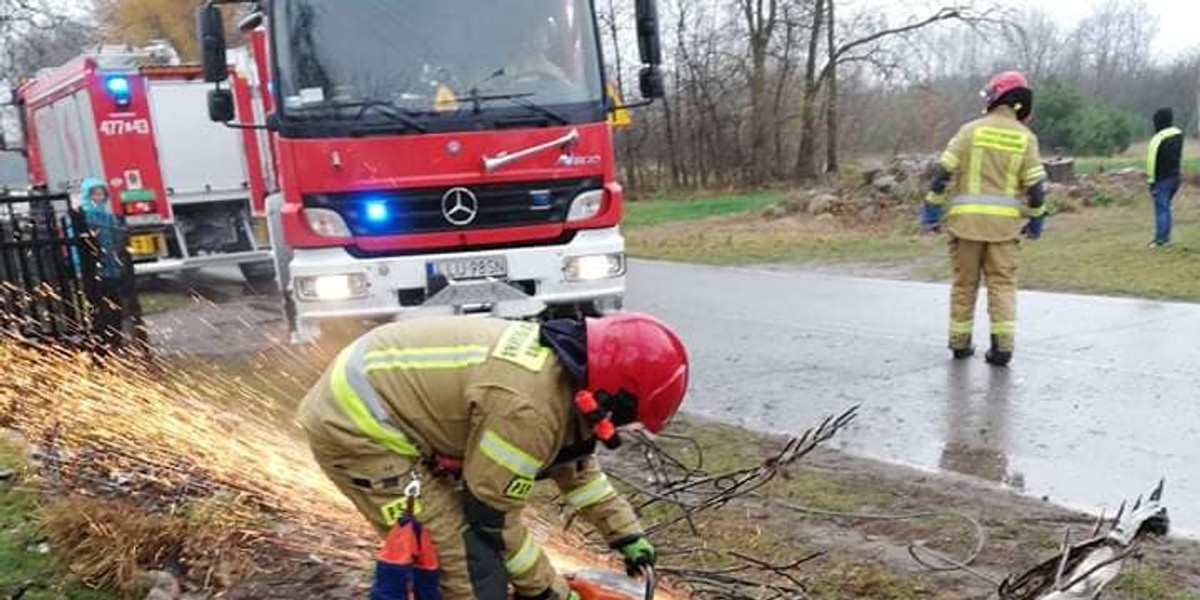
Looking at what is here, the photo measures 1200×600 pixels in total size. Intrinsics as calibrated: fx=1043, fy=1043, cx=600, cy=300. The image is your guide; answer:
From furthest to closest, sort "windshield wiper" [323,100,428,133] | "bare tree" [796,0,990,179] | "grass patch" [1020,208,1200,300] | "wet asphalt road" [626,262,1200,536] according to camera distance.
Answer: "bare tree" [796,0,990,179], "grass patch" [1020,208,1200,300], "windshield wiper" [323,100,428,133], "wet asphalt road" [626,262,1200,536]

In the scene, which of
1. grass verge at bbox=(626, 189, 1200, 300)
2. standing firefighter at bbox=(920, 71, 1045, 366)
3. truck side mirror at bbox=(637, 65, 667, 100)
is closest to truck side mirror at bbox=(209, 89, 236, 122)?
truck side mirror at bbox=(637, 65, 667, 100)

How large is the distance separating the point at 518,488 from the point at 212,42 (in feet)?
17.5

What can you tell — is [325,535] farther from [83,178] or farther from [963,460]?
[83,178]

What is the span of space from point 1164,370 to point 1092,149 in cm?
3545

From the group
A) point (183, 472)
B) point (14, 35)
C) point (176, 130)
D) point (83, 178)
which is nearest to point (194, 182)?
point (176, 130)

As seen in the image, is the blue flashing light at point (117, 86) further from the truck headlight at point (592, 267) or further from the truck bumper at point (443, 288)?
the truck headlight at point (592, 267)

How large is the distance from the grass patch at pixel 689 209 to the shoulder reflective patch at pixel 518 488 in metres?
23.2

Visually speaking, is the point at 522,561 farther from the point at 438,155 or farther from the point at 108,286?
the point at 108,286

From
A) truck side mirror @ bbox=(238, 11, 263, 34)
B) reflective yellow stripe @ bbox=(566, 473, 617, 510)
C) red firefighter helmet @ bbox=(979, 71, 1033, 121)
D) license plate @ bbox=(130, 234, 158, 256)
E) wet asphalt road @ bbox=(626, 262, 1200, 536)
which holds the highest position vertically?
truck side mirror @ bbox=(238, 11, 263, 34)

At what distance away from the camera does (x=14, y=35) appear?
89.1 ft

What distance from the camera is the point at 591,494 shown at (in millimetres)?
3354

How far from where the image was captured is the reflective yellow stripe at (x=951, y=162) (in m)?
7.72

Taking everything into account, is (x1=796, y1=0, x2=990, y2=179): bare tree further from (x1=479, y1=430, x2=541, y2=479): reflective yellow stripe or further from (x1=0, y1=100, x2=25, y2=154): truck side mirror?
(x1=479, y1=430, x2=541, y2=479): reflective yellow stripe

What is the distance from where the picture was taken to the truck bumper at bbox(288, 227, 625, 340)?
6828mm
